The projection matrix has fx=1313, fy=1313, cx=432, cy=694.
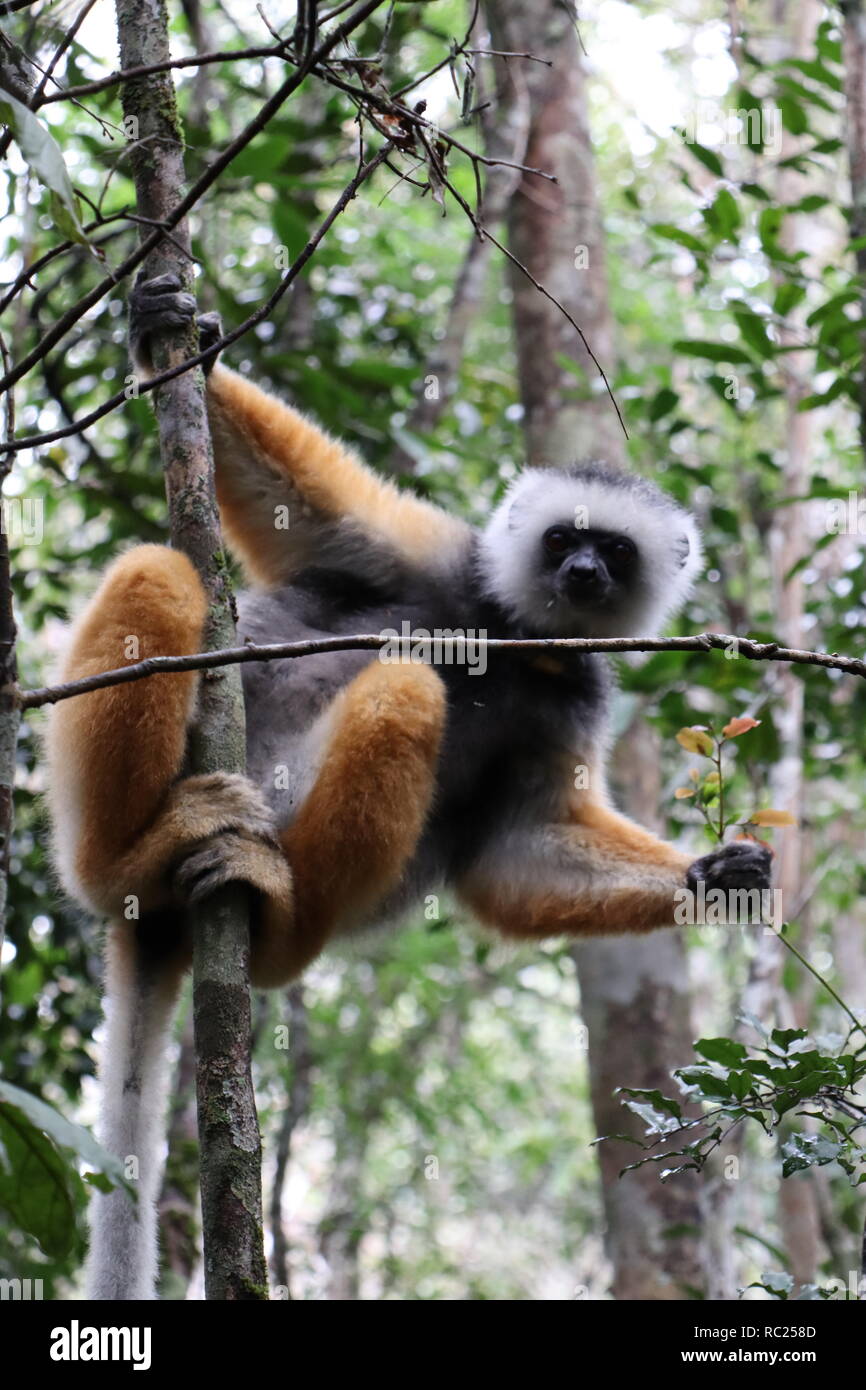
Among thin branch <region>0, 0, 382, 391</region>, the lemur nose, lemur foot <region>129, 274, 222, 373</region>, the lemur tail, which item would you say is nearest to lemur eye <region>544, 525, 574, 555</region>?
the lemur nose

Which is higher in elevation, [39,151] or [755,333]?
[755,333]

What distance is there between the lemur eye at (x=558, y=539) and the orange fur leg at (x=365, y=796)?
1.25 metres

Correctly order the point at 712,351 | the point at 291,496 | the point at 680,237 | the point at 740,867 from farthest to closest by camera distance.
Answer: the point at 712,351
the point at 680,237
the point at 291,496
the point at 740,867

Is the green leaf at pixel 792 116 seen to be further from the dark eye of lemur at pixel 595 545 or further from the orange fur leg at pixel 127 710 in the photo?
the orange fur leg at pixel 127 710

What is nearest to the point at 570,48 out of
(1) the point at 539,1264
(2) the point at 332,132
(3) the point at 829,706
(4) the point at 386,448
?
(2) the point at 332,132

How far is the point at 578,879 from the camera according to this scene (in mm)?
5320

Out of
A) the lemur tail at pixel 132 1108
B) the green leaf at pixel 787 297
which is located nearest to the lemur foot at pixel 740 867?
the lemur tail at pixel 132 1108

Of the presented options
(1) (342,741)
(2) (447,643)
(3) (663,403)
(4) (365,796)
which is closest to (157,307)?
(1) (342,741)

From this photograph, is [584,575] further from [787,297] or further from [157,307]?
[157,307]

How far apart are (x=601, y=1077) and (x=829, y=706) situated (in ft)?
8.14

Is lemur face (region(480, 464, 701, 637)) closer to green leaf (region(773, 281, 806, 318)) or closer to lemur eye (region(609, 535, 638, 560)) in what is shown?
lemur eye (region(609, 535, 638, 560))

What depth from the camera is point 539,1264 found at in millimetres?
17219

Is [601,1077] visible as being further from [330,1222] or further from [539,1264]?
[539,1264]

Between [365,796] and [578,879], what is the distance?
55.3 inches
